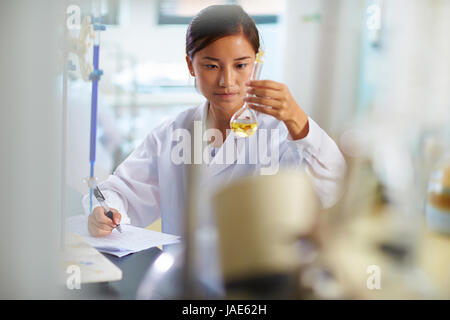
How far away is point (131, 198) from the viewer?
1.02 meters

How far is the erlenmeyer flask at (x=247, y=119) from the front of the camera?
0.86 m

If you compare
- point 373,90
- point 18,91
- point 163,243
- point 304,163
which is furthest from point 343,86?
point 18,91

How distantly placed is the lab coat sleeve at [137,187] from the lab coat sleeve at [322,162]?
39cm

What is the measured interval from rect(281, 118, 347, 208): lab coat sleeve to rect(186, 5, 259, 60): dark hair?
23cm

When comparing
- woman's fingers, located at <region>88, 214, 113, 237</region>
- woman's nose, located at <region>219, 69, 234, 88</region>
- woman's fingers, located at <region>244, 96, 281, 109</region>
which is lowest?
woman's fingers, located at <region>88, 214, 113, 237</region>

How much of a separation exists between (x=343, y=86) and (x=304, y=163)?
0.60 ft

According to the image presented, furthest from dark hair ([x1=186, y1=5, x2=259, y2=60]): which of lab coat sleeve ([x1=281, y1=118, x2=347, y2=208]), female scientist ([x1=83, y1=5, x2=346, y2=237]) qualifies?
lab coat sleeve ([x1=281, y1=118, x2=347, y2=208])

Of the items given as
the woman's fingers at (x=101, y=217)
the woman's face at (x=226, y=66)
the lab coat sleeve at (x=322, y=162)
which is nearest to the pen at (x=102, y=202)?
the woman's fingers at (x=101, y=217)

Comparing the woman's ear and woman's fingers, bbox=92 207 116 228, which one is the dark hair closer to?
the woman's ear

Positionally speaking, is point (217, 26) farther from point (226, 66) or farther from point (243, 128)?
point (243, 128)

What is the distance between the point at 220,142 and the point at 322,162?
0.82ft

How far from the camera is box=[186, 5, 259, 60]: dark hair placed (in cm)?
82

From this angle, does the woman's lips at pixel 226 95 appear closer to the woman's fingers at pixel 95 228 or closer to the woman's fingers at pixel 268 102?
the woman's fingers at pixel 268 102

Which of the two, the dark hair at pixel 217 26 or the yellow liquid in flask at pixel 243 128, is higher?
the dark hair at pixel 217 26
